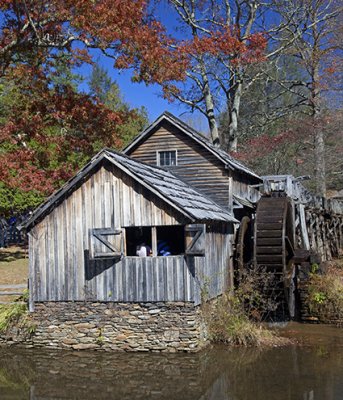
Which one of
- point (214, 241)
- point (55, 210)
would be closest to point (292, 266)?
point (214, 241)

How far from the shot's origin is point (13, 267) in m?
24.7

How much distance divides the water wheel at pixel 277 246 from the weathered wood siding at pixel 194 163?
1.46 meters

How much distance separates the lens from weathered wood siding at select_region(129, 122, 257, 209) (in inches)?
675

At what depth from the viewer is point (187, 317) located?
1243cm

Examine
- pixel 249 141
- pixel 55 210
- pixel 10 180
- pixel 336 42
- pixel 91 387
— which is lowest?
pixel 91 387

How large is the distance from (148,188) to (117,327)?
357cm

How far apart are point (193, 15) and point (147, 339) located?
731 inches

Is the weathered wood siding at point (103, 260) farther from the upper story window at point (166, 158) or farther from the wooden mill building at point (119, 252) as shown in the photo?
the upper story window at point (166, 158)

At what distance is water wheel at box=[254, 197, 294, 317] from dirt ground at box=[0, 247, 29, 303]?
807 cm

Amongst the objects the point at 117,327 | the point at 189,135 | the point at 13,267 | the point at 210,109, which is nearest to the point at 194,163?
the point at 189,135

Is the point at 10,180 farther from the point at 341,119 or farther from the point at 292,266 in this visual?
the point at 341,119

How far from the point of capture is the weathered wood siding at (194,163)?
1716 cm

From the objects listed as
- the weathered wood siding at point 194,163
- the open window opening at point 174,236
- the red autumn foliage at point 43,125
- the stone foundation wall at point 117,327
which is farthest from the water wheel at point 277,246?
the red autumn foliage at point 43,125

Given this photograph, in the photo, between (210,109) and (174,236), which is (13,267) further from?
(210,109)
